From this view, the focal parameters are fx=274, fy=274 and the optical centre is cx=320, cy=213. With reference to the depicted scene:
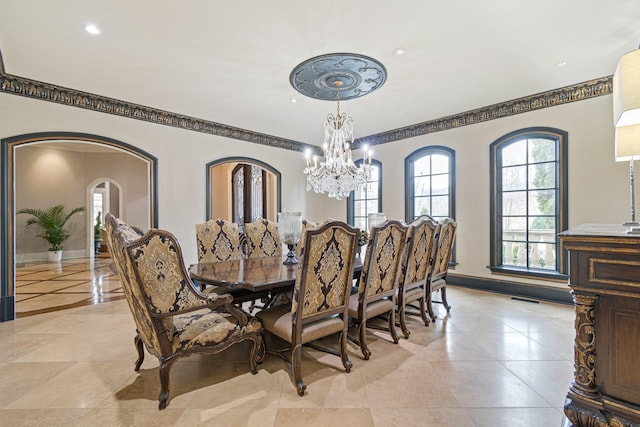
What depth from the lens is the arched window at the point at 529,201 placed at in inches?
153

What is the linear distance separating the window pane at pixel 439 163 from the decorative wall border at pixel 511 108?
A: 47 centimetres

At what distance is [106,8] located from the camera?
2.18 metres

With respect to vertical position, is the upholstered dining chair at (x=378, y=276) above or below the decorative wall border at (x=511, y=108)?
below

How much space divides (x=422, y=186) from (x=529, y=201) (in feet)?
5.51

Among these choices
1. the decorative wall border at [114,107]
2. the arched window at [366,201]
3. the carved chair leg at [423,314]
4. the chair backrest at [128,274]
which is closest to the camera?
the chair backrest at [128,274]

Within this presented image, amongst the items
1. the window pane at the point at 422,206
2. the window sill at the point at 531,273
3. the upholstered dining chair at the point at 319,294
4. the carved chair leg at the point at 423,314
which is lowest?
the carved chair leg at the point at 423,314

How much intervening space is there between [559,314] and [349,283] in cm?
301

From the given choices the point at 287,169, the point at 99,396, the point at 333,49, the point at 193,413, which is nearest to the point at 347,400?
the point at 193,413

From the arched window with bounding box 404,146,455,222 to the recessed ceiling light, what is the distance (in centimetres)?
474

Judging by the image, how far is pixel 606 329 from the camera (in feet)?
3.71

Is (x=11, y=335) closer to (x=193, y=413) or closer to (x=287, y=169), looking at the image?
(x=193, y=413)

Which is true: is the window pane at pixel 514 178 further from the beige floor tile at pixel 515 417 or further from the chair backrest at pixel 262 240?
the chair backrest at pixel 262 240

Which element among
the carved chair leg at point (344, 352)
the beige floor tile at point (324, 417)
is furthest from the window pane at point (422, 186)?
the beige floor tile at point (324, 417)

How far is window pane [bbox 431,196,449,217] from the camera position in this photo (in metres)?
4.97
